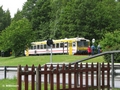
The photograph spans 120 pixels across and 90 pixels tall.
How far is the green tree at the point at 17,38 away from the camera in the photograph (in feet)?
184

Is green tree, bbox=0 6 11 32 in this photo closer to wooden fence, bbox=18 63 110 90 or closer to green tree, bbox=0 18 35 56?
green tree, bbox=0 18 35 56

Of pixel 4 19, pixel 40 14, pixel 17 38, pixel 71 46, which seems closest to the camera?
pixel 71 46

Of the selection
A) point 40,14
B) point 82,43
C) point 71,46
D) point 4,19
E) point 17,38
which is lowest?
point 71,46

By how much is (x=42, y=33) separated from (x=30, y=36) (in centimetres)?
2447

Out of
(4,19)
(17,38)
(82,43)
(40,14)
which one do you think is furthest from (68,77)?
(4,19)

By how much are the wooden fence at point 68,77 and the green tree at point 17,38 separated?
Result: 1828 inches

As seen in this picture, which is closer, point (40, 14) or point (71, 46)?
point (71, 46)

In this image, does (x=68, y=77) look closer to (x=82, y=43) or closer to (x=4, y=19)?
(x=82, y=43)

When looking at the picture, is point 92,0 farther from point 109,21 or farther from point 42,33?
point 42,33

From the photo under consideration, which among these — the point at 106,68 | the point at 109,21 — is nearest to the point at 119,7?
the point at 109,21

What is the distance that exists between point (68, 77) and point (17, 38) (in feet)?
158

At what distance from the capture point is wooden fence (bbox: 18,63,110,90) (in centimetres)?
849

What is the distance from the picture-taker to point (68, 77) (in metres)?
9.26

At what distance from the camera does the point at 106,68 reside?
10359 mm
